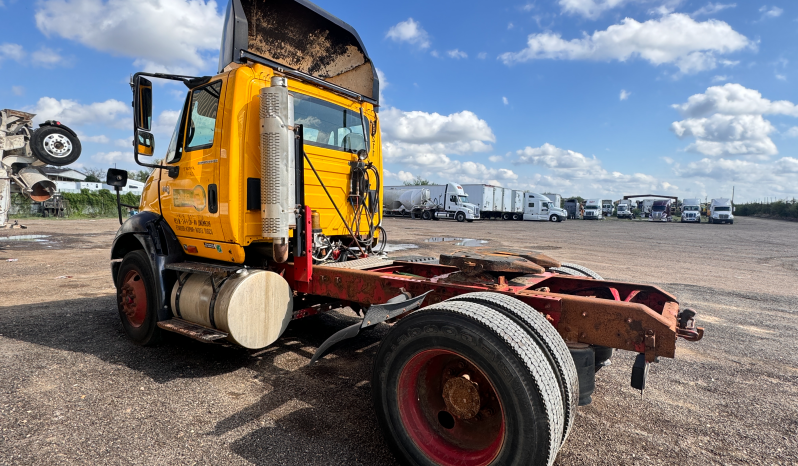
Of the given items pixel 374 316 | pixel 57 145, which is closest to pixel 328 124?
pixel 374 316

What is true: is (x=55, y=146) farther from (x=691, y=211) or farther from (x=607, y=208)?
(x=607, y=208)

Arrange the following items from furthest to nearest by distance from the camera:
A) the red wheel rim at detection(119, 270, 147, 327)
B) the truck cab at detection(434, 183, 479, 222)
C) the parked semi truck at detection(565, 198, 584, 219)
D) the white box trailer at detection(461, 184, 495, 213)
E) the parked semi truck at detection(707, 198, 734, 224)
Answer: the parked semi truck at detection(565, 198, 584, 219), the parked semi truck at detection(707, 198, 734, 224), the white box trailer at detection(461, 184, 495, 213), the truck cab at detection(434, 183, 479, 222), the red wheel rim at detection(119, 270, 147, 327)

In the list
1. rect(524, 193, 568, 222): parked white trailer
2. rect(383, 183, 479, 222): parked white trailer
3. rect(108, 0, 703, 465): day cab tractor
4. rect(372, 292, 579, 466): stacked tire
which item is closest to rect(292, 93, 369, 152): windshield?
rect(108, 0, 703, 465): day cab tractor

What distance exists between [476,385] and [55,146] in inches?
496

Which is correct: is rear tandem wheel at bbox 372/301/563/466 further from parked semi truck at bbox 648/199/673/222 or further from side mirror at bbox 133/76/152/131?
parked semi truck at bbox 648/199/673/222

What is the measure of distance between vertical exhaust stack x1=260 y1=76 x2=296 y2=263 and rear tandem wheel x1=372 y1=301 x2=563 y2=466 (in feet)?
5.26

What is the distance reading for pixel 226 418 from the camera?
321 centimetres

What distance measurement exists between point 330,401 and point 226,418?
2.54 feet

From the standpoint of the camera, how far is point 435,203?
40531mm

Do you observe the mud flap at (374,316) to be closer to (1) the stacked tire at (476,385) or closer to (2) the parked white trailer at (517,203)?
(1) the stacked tire at (476,385)

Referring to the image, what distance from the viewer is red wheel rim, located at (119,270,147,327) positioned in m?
4.73

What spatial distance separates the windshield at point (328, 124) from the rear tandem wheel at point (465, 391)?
100 inches

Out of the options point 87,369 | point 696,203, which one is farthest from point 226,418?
point 696,203

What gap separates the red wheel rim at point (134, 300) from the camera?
4.73 m
